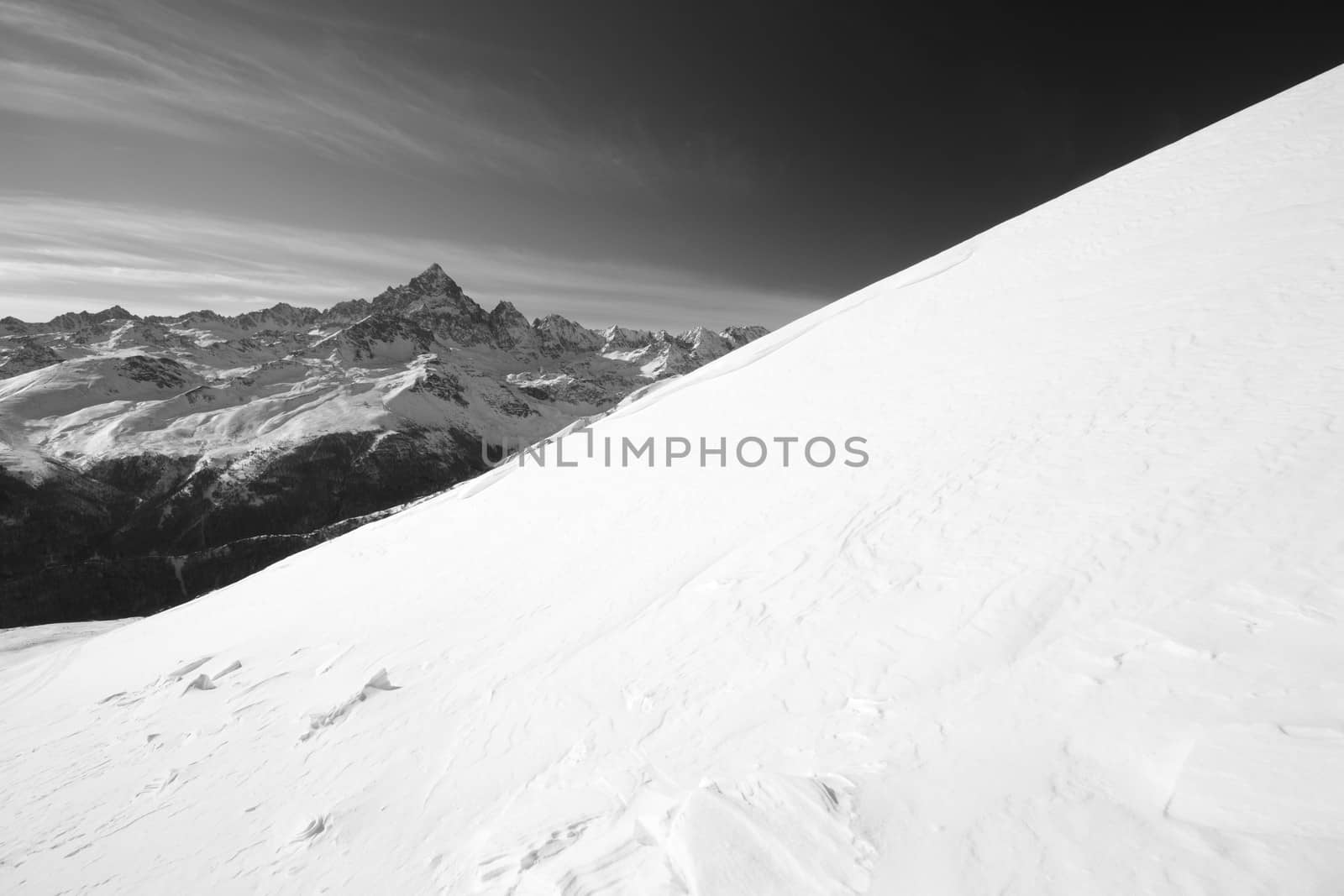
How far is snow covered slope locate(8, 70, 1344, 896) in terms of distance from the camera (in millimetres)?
4230

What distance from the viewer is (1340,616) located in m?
4.88

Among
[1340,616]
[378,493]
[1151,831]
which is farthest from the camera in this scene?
[378,493]

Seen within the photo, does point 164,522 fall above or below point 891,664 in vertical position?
below

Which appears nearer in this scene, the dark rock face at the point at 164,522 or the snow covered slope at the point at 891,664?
the snow covered slope at the point at 891,664

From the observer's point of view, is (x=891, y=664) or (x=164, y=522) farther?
(x=164, y=522)

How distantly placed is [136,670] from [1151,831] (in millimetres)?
26565

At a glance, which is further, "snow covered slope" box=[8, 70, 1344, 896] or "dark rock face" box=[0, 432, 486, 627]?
"dark rock face" box=[0, 432, 486, 627]

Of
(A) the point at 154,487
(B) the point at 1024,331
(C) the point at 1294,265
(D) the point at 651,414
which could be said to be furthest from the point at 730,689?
(A) the point at 154,487

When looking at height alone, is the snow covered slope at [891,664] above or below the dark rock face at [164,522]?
above

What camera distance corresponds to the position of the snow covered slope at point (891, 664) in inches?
167

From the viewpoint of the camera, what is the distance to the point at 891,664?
21.3ft

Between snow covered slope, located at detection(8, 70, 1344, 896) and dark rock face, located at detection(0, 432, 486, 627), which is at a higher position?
snow covered slope, located at detection(8, 70, 1344, 896)

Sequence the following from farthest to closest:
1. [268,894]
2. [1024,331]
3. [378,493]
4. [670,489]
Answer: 1. [378,493]
2. [670,489]
3. [1024,331]
4. [268,894]

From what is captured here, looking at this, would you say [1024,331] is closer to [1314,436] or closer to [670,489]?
[1314,436]
